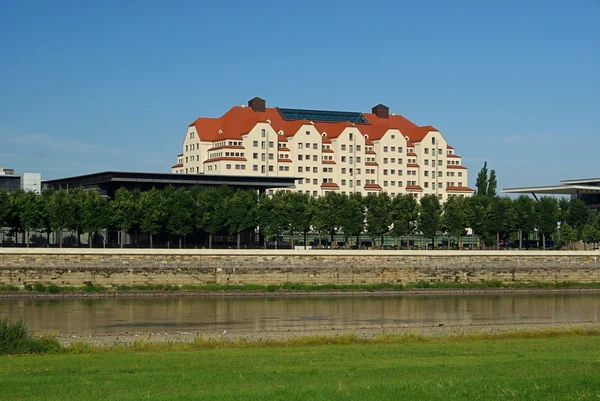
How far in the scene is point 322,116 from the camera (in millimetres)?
167750

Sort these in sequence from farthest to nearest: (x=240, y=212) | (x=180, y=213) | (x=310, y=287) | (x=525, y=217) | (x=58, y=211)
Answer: (x=525, y=217) < (x=240, y=212) < (x=180, y=213) < (x=58, y=211) < (x=310, y=287)

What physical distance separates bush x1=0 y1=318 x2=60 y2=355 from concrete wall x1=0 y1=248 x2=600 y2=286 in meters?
44.5

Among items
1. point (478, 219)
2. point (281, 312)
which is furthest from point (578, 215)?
point (281, 312)

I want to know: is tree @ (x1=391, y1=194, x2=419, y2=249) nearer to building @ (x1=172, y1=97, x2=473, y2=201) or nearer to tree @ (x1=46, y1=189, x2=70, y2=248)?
building @ (x1=172, y1=97, x2=473, y2=201)

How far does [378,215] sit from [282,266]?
111 feet

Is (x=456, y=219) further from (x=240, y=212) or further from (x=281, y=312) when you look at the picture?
(x=281, y=312)

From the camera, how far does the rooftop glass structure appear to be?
167 metres

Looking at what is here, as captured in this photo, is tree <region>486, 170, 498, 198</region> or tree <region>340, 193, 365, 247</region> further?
tree <region>486, 170, 498, 198</region>

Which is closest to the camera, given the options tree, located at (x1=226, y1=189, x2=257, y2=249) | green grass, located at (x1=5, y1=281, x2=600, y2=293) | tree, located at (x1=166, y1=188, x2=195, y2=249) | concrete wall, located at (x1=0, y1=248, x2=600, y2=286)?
green grass, located at (x1=5, y1=281, x2=600, y2=293)

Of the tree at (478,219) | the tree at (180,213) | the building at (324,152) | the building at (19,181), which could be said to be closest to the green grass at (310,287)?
the tree at (180,213)

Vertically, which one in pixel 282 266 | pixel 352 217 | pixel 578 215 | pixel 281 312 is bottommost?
pixel 281 312

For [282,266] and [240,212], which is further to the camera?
[240,212]

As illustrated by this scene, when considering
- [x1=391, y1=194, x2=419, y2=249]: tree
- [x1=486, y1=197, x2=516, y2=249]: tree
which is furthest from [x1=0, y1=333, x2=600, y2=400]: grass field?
[x1=486, y1=197, x2=516, y2=249]: tree

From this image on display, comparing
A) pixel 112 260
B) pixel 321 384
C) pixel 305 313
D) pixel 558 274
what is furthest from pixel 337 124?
pixel 321 384
